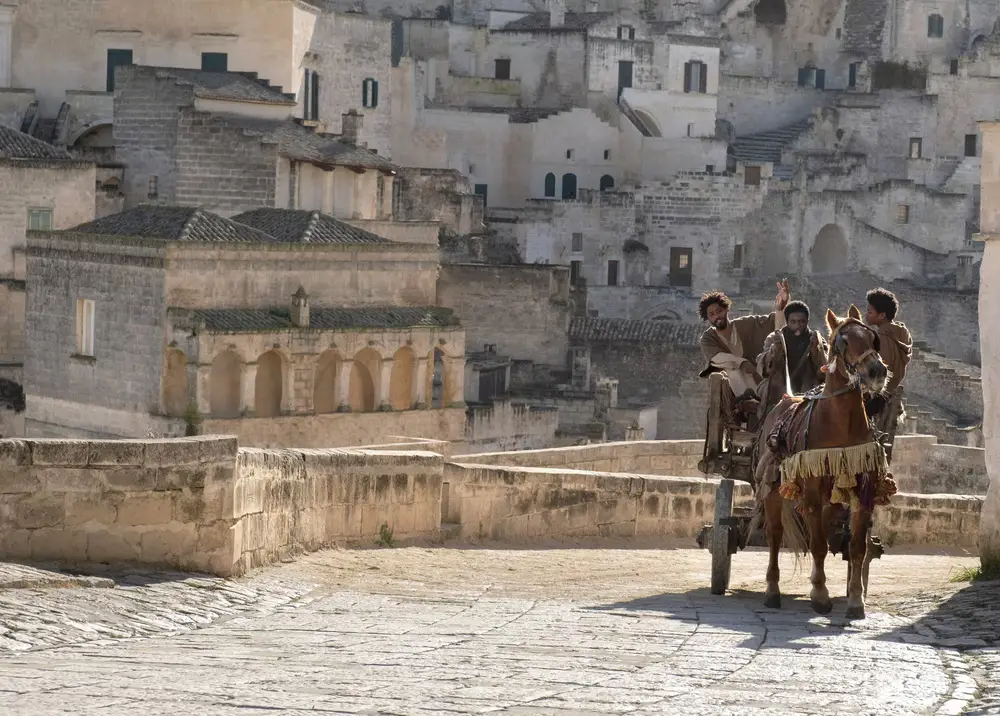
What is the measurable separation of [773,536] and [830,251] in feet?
175

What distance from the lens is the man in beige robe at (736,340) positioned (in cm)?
1524

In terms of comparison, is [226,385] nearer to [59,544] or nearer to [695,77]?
[59,544]

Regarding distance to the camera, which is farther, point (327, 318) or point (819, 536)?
point (327, 318)

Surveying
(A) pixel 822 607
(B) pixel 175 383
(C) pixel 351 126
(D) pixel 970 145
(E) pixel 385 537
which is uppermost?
(D) pixel 970 145

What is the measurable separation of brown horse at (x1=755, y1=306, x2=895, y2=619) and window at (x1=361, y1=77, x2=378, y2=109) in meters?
44.4

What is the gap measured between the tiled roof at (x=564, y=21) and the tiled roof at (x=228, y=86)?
61.2 ft

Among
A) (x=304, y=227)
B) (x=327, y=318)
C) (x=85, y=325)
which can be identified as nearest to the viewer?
(x=85, y=325)

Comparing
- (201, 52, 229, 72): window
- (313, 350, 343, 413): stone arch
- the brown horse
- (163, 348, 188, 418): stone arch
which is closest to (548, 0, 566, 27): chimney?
(201, 52, 229, 72): window

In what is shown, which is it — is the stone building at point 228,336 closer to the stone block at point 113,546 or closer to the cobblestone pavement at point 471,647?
the cobblestone pavement at point 471,647

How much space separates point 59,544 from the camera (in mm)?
13289

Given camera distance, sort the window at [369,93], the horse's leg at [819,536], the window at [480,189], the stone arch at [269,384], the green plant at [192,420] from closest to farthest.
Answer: the horse's leg at [819,536]
the green plant at [192,420]
the stone arch at [269,384]
the window at [369,93]
the window at [480,189]

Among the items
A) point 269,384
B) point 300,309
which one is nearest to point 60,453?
point 300,309

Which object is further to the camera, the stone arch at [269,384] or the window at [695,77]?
the window at [695,77]

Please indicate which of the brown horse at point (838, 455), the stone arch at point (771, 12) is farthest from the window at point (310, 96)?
the brown horse at point (838, 455)
